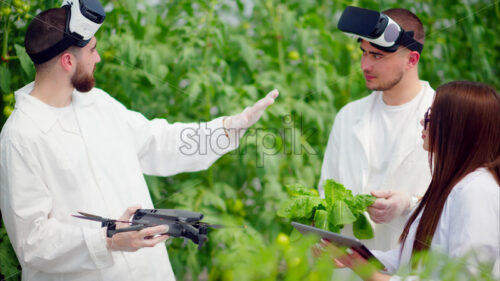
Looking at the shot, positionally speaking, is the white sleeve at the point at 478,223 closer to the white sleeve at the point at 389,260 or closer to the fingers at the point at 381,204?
the white sleeve at the point at 389,260

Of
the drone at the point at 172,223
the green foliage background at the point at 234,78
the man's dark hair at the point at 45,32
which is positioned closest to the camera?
the drone at the point at 172,223

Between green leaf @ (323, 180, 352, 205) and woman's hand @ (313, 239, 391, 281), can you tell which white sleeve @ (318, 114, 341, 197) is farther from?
woman's hand @ (313, 239, 391, 281)

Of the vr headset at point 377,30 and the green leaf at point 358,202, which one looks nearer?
the green leaf at point 358,202

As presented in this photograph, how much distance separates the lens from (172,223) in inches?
51.0

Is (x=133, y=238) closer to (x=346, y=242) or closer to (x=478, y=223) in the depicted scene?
(x=346, y=242)

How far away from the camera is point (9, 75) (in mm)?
1769

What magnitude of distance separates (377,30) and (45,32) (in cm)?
103

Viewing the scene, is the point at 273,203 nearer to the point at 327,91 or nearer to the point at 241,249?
the point at 327,91

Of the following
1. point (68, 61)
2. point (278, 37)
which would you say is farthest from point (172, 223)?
point (278, 37)

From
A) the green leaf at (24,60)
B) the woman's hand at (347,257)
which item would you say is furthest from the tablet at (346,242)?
the green leaf at (24,60)

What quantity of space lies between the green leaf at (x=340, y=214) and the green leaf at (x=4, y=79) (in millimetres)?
1162

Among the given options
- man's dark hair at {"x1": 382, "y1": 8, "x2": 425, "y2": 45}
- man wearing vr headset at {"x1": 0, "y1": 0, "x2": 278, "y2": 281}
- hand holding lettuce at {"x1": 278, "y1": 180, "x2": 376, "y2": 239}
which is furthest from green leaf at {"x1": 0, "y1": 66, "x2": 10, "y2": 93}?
man's dark hair at {"x1": 382, "y1": 8, "x2": 425, "y2": 45}

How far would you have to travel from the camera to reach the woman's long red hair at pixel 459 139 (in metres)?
1.17

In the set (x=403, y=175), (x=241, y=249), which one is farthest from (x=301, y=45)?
(x=241, y=249)
